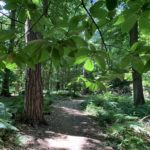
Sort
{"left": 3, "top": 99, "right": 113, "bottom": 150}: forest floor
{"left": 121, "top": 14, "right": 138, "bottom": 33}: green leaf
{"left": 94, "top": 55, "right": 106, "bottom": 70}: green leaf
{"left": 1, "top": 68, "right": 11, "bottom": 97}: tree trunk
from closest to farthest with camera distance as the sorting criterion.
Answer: {"left": 121, "top": 14, "right": 138, "bottom": 33}: green leaf < {"left": 94, "top": 55, "right": 106, "bottom": 70}: green leaf < {"left": 3, "top": 99, "right": 113, "bottom": 150}: forest floor < {"left": 1, "top": 68, "right": 11, "bottom": 97}: tree trunk

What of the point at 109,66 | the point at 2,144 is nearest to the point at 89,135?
the point at 2,144

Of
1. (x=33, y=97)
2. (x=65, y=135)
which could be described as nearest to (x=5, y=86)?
(x=33, y=97)

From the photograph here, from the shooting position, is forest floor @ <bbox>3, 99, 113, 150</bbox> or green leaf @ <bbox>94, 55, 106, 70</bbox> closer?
green leaf @ <bbox>94, 55, 106, 70</bbox>

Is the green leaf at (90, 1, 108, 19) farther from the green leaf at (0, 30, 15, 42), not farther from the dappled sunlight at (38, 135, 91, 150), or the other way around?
the dappled sunlight at (38, 135, 91, 150)

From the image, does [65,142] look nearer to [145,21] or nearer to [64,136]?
[64,136]

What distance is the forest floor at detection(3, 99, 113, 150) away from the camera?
20.3 feet

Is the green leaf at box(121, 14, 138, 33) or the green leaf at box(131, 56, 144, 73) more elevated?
the green leaf at box(121, 14, 138, 33)

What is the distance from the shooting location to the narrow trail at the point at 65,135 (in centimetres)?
621

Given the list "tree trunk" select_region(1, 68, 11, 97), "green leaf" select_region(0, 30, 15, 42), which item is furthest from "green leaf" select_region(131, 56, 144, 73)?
"tree trunk" select_region(1, 68, 11, 97)

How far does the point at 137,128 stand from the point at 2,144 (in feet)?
11.5

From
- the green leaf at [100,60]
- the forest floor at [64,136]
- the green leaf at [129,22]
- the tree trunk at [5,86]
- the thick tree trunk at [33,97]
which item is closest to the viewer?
the green leaf at [129,22]

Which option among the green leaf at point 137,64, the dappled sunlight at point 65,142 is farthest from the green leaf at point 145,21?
the dappled sunlight at point 65,142

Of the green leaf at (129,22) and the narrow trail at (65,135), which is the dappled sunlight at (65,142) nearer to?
the narrow trail at (65,135)

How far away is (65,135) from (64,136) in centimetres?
10
